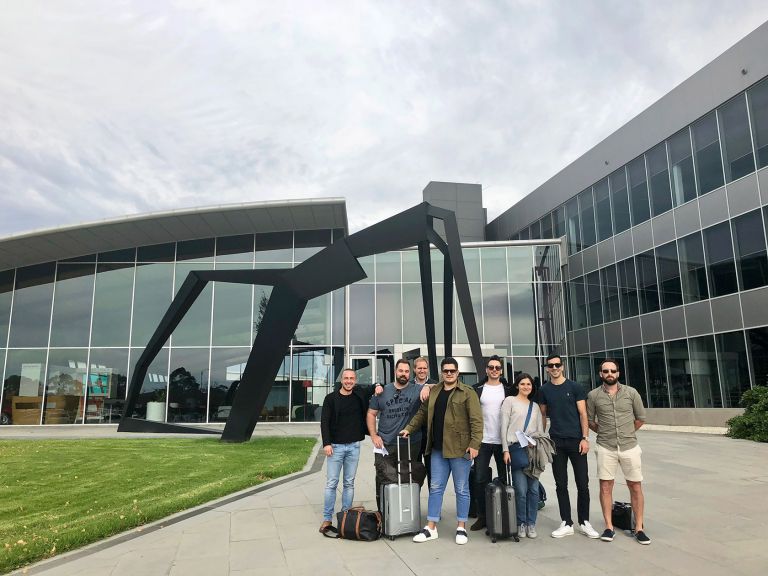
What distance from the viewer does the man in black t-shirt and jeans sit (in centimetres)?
554

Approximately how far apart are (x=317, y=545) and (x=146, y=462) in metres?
6.87

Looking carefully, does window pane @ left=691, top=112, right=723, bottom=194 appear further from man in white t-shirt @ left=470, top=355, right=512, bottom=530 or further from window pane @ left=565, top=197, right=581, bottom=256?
man in white t-shirt @ left=470, top=355, right=512, bottom=530

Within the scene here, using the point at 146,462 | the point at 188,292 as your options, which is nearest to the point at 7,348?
the point at 188,292

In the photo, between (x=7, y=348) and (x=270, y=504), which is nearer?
(x=270, y=504)

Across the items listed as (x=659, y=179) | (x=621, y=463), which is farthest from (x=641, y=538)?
(x=659, y=179)

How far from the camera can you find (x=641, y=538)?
209 inches

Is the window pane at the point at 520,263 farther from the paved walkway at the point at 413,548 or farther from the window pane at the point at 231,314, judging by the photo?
the paved walkway at the point at 413,548

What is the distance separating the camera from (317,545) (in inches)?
213

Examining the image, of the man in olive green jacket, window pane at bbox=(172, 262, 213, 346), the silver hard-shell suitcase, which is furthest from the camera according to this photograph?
window pane at bbox=(172, 262, 213, 346)

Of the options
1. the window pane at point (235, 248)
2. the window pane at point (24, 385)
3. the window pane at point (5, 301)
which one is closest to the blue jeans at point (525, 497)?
the window pane at point (235, 248)

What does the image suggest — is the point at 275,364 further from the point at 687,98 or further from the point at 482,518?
the point at 687,98

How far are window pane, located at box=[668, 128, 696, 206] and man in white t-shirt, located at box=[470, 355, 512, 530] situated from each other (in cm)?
1676

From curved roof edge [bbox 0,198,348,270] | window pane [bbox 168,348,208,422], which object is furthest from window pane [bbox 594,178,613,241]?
window pane [bbox 168,348,208,422]

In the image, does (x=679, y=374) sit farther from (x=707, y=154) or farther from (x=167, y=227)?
(x=167, y=227)
